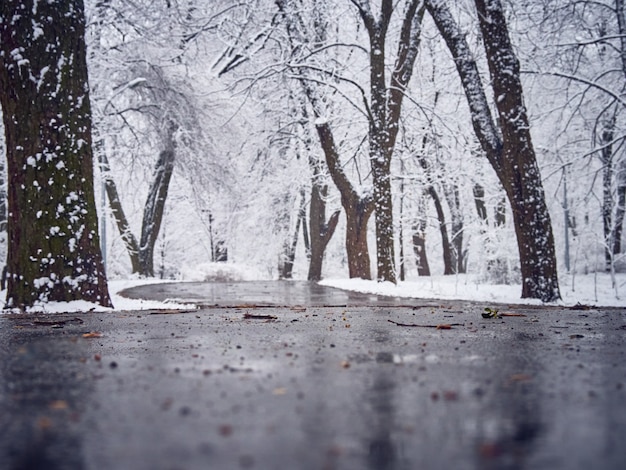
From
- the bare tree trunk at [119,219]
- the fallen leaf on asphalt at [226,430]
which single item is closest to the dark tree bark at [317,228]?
the bare tree trunk at [119,219]

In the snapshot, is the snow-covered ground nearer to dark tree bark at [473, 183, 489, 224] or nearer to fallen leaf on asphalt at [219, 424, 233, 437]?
dark tree bark at [473, 183, 489, 224]

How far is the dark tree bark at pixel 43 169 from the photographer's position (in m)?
6.82

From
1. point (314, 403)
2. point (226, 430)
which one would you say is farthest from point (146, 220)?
point (226, 430)

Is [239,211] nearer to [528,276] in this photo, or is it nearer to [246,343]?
[528,276]

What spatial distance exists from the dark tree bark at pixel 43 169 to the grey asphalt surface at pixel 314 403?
3.09 m

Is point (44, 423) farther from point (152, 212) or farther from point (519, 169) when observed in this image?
point (152, 212)

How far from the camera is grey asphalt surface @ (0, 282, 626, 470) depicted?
59.7 inches

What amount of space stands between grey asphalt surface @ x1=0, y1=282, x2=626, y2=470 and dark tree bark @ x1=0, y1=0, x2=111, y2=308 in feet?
10.1

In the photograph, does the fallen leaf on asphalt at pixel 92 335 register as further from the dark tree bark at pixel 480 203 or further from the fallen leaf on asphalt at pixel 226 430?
the dark tree bark at pixel 480 203

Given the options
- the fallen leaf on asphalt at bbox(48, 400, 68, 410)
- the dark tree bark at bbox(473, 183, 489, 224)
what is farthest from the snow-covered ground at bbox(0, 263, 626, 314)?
the fallen leaf on asphalt at bbox(48, 400, 68, 410)

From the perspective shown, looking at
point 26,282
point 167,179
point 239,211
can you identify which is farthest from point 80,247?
point 239,211

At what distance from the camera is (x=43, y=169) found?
693cm

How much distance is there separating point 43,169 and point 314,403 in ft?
19.2

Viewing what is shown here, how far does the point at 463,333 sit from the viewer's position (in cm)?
420
